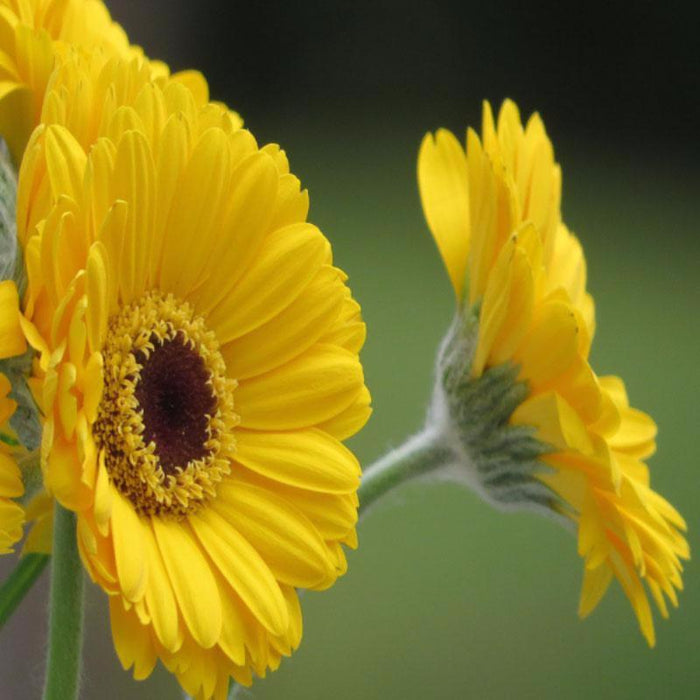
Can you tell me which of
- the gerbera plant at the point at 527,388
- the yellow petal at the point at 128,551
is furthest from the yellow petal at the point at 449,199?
the yellow petal at the point at 128,551

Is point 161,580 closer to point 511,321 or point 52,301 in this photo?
point 52,301

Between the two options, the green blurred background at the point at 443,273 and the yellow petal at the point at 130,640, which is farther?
the green blurred background at the point at 443,273

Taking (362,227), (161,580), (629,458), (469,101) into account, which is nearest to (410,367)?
(362,227)

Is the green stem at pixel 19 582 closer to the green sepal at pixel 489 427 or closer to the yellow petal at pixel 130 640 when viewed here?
the yellow petal at pixel 130 640

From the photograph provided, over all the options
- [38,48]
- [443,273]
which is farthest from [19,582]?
[443,273]

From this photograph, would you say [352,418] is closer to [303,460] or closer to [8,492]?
[303,460]

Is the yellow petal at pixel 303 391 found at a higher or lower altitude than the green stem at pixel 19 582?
higher
